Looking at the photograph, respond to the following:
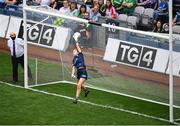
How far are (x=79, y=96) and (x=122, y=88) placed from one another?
120 cm

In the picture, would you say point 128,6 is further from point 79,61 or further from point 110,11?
point 79,61

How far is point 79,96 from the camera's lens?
56.1ft

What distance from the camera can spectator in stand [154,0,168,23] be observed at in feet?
67.4

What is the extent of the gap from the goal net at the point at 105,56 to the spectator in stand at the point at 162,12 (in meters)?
3.97

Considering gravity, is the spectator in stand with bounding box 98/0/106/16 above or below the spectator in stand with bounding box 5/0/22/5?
above

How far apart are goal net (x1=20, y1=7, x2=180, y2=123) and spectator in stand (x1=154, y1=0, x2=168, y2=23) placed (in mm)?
3973

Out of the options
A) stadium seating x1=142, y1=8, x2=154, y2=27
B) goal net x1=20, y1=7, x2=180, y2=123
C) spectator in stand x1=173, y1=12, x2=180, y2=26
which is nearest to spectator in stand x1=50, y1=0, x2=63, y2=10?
stadium seating x1=142, y1=8, x2=154, y2=27

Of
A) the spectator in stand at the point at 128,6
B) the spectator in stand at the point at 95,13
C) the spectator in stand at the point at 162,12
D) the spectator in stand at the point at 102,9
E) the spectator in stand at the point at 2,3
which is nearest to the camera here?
the spectator in stand at the point at 95,13

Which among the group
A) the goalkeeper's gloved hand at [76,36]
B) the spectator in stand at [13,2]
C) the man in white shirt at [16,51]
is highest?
the goalkeeper's gloved hand at [76,36]

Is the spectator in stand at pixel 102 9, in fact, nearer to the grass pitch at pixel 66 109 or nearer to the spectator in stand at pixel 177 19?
the spectator in stand at pixel 177 19

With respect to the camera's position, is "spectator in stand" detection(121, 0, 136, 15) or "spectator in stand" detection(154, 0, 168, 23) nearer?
"spectator in stand" detection(154, 0, 168, 23)

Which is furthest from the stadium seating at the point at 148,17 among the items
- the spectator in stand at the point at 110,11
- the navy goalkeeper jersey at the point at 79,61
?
the navy goalkeeper jersey at the point at 79,61

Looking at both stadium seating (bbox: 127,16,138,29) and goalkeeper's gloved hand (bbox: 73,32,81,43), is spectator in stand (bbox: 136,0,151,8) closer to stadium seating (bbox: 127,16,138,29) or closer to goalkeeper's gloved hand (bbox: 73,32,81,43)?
stadium seating (bbox: 127,16,138,29)

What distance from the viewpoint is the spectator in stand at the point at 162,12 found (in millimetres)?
20531
